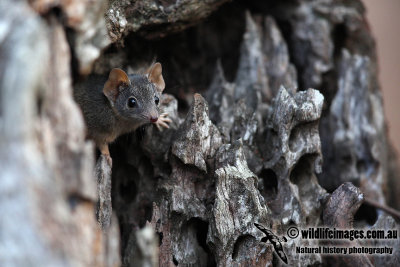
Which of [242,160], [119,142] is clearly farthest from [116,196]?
[242,160]

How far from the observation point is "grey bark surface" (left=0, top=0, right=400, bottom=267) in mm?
3053

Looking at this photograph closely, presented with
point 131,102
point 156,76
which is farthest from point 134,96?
point 156,76

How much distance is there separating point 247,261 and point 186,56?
3.78m

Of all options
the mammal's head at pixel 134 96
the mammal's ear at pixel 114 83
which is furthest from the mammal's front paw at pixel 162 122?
the mammal's ear at pixel 114 83

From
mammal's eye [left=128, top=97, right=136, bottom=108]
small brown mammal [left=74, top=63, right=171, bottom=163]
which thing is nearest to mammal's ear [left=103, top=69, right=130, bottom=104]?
Answer: small brown mammal [left=74, top=63, right=171, bottom=163]

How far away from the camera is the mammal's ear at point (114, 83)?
19.0ft

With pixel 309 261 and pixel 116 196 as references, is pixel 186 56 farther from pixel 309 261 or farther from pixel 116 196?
pixel 309 261

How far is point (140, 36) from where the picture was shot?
6.45 meters

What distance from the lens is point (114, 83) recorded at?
19.5ft

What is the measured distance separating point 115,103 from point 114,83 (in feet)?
0.94

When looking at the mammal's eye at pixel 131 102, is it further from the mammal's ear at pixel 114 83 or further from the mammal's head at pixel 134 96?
the mammal's ear at pixel 114 83

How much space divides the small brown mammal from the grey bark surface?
297 millimetres

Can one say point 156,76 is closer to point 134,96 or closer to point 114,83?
point 134,96

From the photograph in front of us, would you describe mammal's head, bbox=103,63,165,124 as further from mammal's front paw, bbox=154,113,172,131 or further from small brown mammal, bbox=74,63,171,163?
mammal's front paw, bbox=154,113,172,131
